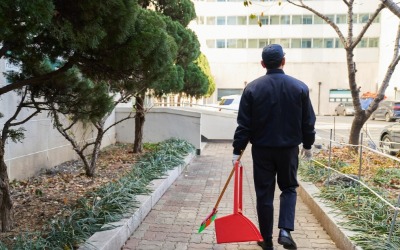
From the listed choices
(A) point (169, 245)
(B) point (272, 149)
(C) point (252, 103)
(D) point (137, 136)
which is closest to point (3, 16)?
(C) point (252, 103)

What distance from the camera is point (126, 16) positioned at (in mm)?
3115

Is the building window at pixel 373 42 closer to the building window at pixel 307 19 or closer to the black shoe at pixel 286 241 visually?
the building window at pixel 307 19

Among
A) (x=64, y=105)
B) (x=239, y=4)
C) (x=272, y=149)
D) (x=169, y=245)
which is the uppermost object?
(x=239, y=4)

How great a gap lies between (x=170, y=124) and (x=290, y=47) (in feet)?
106

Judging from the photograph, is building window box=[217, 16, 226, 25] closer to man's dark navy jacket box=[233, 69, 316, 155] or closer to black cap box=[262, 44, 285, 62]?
black cap box=[262, 44, 285, 62]

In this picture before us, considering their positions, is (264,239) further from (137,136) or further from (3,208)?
(137,136)

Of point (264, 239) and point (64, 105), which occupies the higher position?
point (64, 105)

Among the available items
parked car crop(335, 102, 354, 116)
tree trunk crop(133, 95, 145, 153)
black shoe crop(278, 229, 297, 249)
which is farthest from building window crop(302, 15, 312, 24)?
black shoe crop(278, 229, 297, 249)

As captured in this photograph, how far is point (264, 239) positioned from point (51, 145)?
5.07 metres

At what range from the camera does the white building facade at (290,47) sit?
3969 centimetres

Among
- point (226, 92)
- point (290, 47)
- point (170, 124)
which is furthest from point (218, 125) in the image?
point (290, 47)

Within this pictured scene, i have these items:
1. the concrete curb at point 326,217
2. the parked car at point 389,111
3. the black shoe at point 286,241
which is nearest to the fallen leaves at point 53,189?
the black shoe at point 286,241

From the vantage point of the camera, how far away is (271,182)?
3.71 metres

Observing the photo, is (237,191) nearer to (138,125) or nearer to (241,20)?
(138,125)
